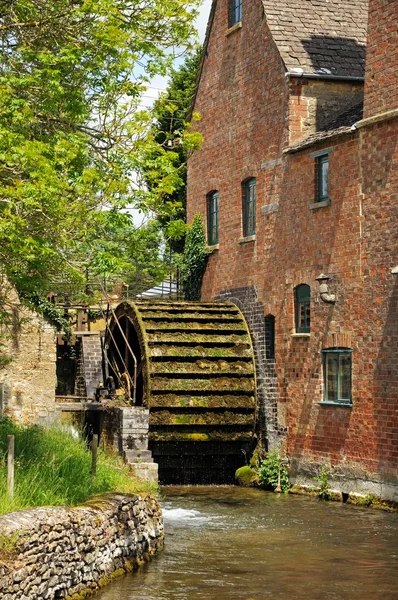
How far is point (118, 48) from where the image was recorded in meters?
15.1

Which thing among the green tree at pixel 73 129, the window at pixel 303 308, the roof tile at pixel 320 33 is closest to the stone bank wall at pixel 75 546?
the green tree at pixel 73 129

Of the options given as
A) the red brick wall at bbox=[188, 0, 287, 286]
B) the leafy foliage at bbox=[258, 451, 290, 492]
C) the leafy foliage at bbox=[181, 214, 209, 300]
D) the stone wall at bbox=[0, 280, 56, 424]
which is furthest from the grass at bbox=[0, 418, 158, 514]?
the leafy foliage at bbox=[181, 214, 209, 300]

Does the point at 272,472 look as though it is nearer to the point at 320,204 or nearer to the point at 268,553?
the point at 320,204

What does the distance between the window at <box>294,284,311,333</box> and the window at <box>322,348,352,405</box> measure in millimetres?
1103

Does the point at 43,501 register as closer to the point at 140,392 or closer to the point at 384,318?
the point at 384,318

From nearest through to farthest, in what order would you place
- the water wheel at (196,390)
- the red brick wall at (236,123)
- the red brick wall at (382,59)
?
the red brick wall at (382,59) → the water wheel at (196,390) → the red brick wall at (236,123)

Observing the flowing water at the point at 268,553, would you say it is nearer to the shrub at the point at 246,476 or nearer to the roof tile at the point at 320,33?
the shrub at the point at 246,476

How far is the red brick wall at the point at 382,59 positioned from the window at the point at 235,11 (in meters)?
6.28

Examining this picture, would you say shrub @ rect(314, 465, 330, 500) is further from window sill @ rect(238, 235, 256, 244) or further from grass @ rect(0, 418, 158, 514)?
window sill @ rect(238, 235, 256, 244)

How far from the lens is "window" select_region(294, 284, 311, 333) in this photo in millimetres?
22188

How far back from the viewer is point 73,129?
15578 mm

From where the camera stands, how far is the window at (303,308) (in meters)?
22.2

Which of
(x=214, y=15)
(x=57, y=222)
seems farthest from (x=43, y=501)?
(x=214, y=15)

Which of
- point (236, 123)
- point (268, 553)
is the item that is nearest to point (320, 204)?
point (236, 123)
